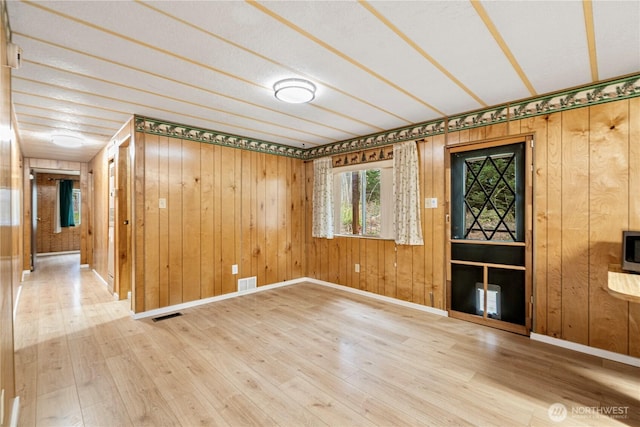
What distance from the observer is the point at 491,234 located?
318cm

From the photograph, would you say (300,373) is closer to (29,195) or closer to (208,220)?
(208,220)

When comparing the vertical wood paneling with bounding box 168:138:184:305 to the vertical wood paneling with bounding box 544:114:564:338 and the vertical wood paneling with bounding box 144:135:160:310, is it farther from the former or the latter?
the vertical wood paneling with bounding box 544:114:564:338

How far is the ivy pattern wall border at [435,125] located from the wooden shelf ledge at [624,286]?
1.54m

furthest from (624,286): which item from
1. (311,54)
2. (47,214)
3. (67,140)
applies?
(47,214)

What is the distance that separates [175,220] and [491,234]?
12.5ft

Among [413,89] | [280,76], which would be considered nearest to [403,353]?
[413,89]

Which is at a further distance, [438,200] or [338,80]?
[438,200]

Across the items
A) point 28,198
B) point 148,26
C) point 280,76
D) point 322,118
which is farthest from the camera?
point 28,198

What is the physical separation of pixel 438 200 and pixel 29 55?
3.94 meters

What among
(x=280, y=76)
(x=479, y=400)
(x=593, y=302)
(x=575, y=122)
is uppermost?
(x=280, y=76)

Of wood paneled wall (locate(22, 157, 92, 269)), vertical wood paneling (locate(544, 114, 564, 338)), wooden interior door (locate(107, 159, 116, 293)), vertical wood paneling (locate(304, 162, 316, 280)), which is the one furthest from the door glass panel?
wood paneled wall (locate(22, 157, 92, 269))

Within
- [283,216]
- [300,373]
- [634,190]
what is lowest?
[300,373]

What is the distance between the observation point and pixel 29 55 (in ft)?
6.64

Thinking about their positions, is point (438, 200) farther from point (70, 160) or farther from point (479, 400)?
point (70, 160)
